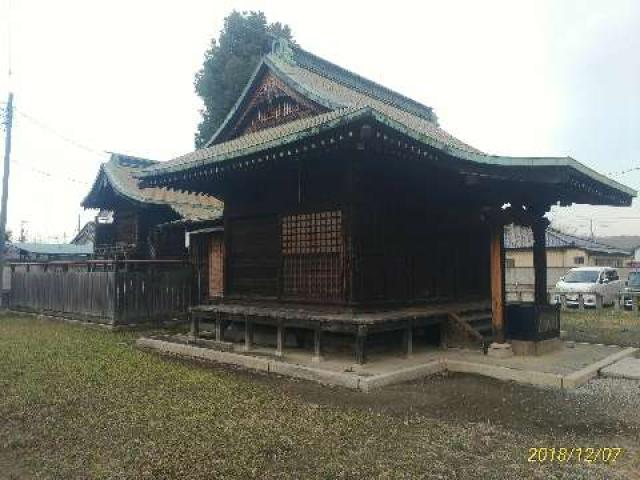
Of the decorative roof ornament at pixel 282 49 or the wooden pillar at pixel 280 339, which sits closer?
the wooden pillar at pixel 280 339

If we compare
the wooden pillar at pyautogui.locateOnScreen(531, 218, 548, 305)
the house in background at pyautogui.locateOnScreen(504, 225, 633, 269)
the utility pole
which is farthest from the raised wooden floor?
the house in background at pyautogui.locateOnScreen(504, 225, 633, 269)

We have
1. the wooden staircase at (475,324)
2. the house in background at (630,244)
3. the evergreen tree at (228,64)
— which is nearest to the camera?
the wooden staircase at (475,324)

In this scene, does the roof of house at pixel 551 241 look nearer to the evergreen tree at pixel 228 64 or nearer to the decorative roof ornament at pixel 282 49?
the evergreen tree at pixel 228 64

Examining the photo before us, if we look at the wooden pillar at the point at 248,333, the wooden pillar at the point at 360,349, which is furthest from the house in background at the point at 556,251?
the wooden pillar at the point at 360,349

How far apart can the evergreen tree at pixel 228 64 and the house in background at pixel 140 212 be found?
9465 mm

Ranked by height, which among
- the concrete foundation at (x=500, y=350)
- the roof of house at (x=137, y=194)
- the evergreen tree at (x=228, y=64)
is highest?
the evergreen tree at (x=228, y=64)

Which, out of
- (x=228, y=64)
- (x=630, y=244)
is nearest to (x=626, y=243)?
(x=630, y=244)

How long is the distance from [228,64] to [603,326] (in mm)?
24788

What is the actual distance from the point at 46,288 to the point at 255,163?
1310cm

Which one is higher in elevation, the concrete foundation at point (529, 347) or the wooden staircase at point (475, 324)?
the wooden staircase at point (475, 324)

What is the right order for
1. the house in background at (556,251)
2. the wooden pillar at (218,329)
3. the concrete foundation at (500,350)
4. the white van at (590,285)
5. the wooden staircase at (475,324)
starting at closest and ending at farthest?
the concrete foundation at (500,350) → the wooden staircase at (475,324) → the wooden pillar at (218,329) → the white van at (590,285) → the house in background at (556,251)

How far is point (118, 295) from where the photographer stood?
50.5 ft

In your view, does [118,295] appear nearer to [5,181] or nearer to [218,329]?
[218,329]
